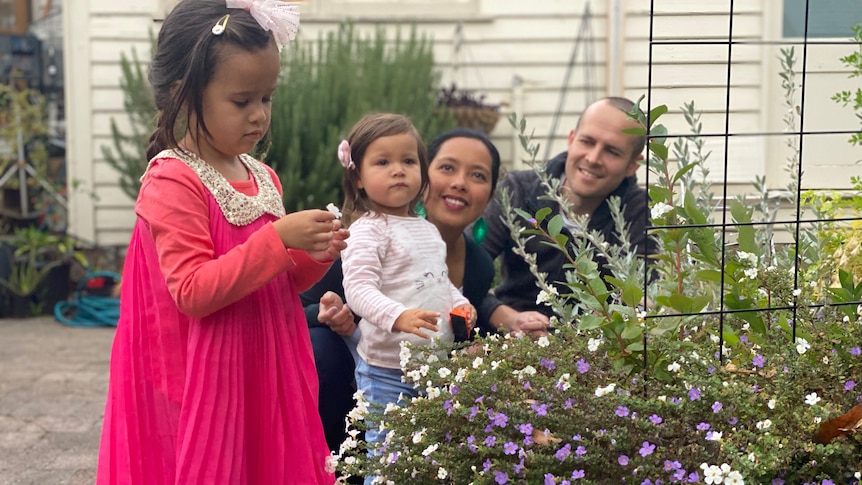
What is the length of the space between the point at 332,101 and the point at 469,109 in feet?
2.96

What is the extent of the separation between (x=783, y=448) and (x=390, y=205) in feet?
3.99

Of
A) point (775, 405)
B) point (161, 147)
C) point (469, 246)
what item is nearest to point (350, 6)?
point (469, 246)

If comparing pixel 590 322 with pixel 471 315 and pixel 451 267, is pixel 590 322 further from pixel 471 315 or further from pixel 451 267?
pixel 451 267

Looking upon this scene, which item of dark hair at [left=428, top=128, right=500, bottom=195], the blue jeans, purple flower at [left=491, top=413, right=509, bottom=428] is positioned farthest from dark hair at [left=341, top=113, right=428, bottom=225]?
purple flower at [left=491, top=413, right=509, bottom=428]

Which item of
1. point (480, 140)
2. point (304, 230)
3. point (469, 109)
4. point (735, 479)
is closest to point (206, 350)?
point (304, 230)

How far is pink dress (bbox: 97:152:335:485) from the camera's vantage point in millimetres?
1880

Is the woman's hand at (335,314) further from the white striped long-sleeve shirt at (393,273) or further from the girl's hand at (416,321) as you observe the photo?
the girl's hand at (416,321)

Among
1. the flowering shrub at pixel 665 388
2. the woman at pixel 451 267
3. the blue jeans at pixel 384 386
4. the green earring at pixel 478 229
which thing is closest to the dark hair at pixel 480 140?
the woman at pixel 451 267

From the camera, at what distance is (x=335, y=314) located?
8.64 feet

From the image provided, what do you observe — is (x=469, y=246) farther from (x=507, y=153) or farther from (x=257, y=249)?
(x=507, y=153)

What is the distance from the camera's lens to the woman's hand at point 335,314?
104 inches

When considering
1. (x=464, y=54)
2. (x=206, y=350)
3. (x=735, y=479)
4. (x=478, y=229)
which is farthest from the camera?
(x=464, y=54)

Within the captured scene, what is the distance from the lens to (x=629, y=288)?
6.40 feet

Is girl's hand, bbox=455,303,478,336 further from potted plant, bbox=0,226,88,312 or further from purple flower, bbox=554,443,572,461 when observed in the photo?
potted plant, bbox=0,226,88,312
